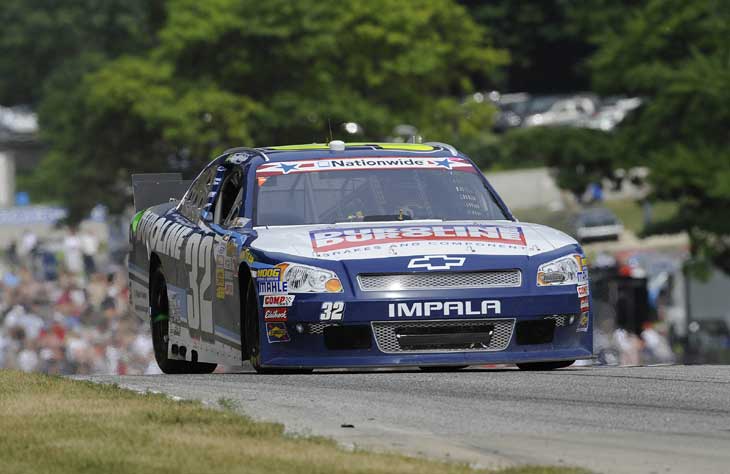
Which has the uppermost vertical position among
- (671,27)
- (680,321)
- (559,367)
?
(671,27)

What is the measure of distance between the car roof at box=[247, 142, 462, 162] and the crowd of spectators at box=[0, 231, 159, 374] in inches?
203

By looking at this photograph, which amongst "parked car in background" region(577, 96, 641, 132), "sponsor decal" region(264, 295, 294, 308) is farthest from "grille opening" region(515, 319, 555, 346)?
"parked car in background" region(577, 96, 641, 132)

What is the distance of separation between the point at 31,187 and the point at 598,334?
59.0m

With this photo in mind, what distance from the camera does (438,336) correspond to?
11070 millimetres

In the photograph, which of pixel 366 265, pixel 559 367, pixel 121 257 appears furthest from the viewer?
pixel 121 257

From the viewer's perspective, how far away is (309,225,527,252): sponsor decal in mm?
11164

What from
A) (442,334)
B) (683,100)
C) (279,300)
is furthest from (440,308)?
(683,100)

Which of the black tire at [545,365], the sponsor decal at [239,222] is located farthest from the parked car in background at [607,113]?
the sponsor decal at [239,222]

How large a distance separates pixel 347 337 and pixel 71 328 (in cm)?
1790

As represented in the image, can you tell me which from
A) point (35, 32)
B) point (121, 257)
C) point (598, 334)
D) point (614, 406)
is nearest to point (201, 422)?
point (614, 406)

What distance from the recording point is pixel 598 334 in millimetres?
31297

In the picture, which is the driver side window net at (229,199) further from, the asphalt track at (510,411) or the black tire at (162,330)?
the asphalt track at (510,411)

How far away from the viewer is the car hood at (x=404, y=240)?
11.1m

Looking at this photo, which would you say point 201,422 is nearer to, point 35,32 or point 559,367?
point 559,367
